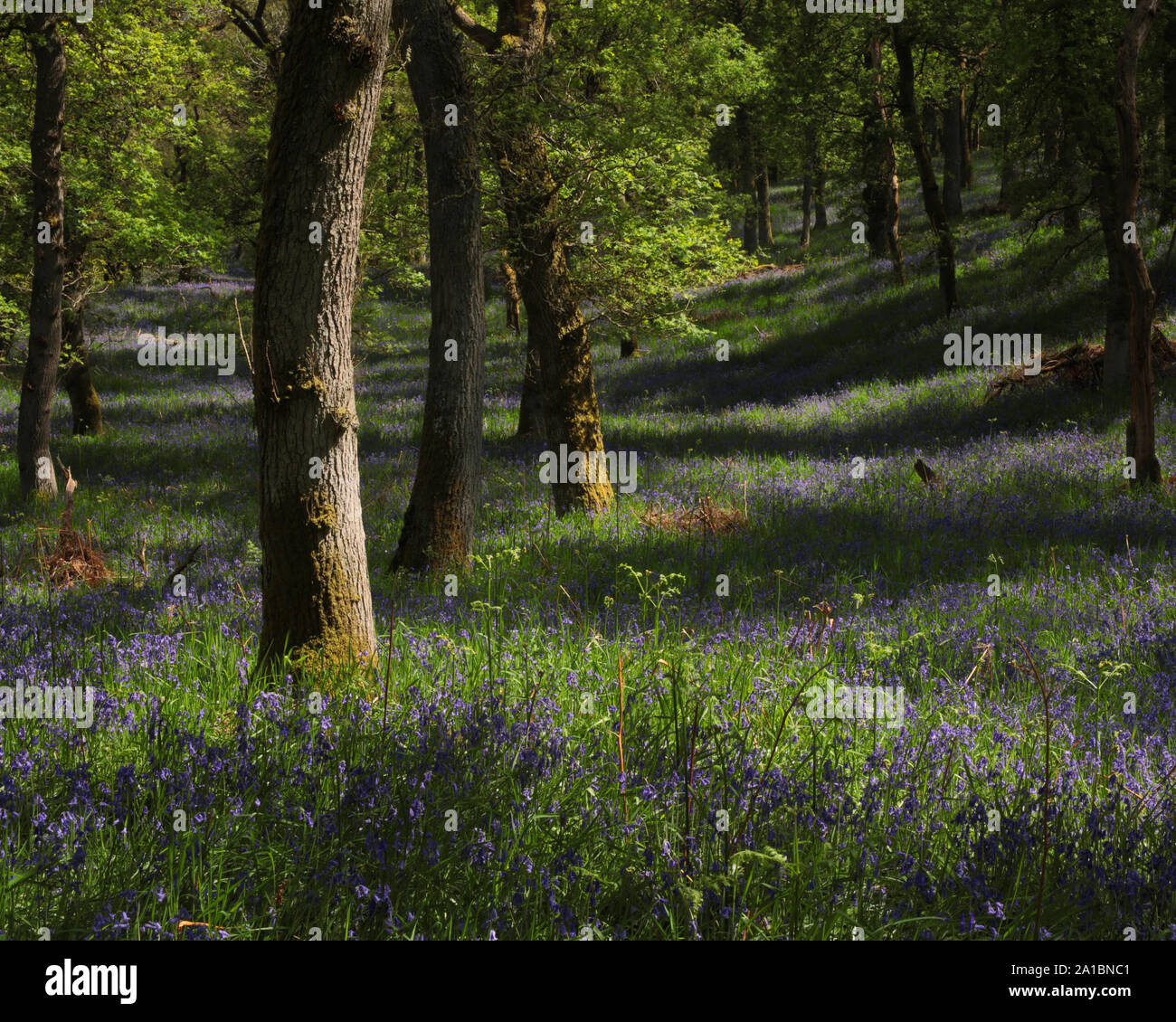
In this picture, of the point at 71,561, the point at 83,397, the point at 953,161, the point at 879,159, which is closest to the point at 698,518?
the point at 71,561

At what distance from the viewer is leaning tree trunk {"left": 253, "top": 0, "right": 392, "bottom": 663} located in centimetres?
434

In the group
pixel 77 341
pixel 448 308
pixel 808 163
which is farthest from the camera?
pixel 808 163

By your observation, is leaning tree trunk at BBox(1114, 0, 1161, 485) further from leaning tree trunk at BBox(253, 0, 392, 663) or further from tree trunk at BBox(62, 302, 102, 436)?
tree trunk at BBox(62, 302, 102, 436)

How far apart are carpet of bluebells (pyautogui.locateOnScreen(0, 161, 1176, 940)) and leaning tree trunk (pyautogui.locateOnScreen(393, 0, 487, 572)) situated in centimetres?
68

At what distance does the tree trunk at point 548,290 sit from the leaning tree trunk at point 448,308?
1708 millimetres

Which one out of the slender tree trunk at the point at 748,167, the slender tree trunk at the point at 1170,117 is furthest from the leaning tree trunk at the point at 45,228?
the slender tree trunk at the point at 748,167

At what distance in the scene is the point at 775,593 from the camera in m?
7.10

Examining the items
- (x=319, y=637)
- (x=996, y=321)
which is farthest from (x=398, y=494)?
(x=996, y=321)

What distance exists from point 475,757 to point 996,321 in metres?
18.3

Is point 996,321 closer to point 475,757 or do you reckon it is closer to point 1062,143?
point 1062,143

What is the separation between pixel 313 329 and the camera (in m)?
4.45

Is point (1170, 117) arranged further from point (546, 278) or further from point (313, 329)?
point (313, 329)

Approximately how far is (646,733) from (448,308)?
503cm

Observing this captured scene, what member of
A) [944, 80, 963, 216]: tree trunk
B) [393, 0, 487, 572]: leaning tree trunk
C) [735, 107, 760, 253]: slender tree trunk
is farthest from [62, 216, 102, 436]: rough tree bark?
[944, 80, 963, 216]: tree trunk
